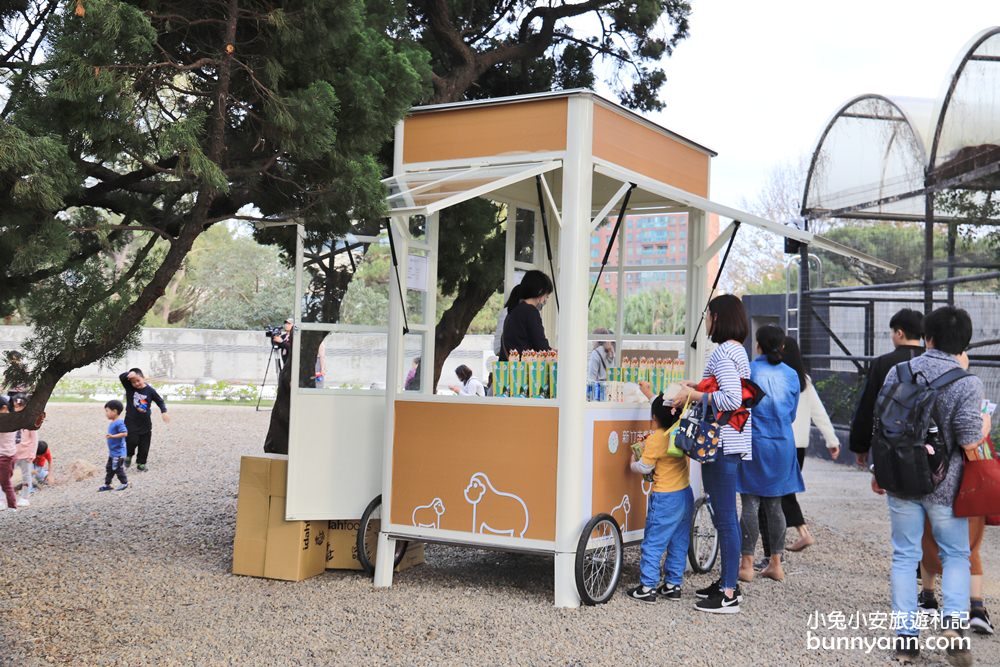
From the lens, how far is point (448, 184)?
18.7 feet

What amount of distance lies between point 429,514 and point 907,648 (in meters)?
2.64

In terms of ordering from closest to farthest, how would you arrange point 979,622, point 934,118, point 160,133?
point 160,133, point 979,622, point 934,118

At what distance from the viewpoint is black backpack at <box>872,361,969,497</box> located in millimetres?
4512

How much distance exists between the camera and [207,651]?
463 cm

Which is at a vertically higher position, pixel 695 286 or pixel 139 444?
pixel 695 286

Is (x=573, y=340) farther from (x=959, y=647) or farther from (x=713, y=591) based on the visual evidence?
(x=959, y=647)

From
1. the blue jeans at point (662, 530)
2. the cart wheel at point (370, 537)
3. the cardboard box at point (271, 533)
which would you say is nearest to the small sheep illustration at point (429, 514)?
the cart wheel at point (370, 537)

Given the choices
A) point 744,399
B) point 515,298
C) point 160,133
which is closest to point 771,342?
point 744,399

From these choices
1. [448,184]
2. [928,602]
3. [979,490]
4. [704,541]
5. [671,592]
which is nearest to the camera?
[979,490]

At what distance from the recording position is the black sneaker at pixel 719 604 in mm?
5539

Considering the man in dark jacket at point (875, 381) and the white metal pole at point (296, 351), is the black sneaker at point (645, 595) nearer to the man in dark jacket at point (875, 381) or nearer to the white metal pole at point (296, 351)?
the man in dark jacket at point (875, 381)

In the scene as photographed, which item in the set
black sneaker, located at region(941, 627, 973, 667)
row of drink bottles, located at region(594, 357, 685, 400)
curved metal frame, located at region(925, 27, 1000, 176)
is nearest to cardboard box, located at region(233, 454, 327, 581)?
row of drink bottles, located at region(594, 357, 685, 400)

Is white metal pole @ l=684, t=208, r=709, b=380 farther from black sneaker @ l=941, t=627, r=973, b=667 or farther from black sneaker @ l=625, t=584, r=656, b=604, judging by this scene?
black sneaker @ l=941, t=627, r=973, b=667

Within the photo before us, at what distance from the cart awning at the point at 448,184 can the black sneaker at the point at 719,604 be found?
2.50 metres
